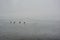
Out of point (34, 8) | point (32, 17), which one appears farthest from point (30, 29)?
point (34, 8)

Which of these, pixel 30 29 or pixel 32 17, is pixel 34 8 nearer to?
pixel 32 17

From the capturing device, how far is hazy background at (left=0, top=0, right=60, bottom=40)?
1212 mm

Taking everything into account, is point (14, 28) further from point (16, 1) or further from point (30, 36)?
point (16, 1)

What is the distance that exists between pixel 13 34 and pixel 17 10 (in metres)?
0.40

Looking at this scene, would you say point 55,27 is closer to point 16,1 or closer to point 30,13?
point 30,13

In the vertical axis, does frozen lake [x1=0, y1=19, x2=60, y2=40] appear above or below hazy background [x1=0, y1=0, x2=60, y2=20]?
below

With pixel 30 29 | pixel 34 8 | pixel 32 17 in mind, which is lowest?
pixel 30 29

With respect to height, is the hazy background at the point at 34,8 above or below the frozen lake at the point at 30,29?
above

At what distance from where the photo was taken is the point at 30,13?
1218 millimetres

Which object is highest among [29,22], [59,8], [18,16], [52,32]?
[59,8]

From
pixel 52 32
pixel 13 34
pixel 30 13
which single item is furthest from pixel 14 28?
pixel 52 32

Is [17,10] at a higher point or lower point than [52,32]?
higher

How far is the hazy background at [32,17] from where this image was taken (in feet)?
3.98

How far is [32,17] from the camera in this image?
3.99ft
